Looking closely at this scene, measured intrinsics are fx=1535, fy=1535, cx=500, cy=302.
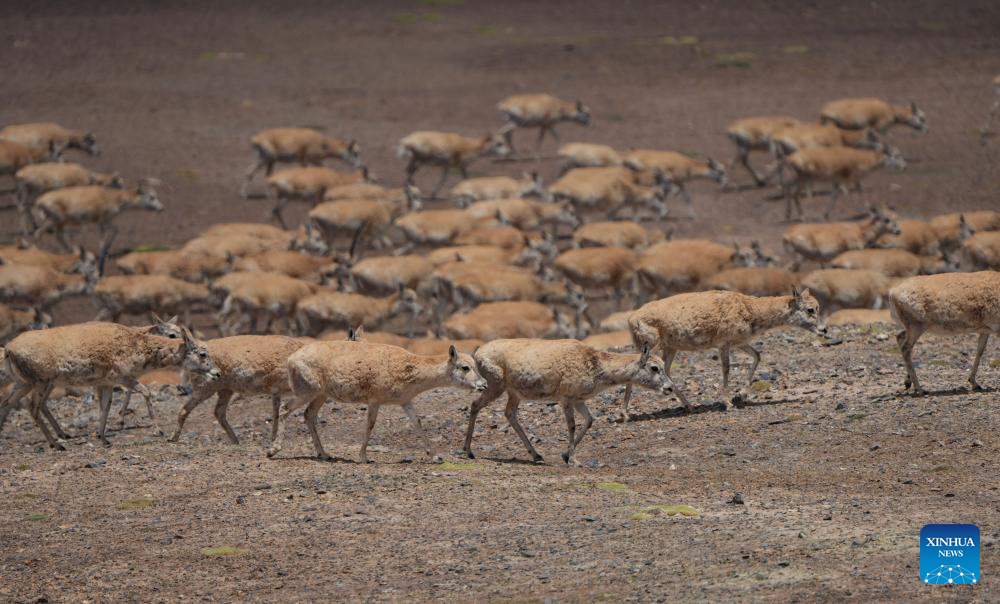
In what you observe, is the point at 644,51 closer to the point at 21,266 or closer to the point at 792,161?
the point at 792,161

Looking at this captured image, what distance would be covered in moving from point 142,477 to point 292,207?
25075mm

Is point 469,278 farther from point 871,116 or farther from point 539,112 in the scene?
point 871,116

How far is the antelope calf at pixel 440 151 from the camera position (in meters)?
41.9

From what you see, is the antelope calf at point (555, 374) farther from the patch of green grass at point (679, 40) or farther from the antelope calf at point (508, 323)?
the patch of green grass at point (679, 40)

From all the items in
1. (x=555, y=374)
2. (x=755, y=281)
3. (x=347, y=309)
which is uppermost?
Answer: (x=555, y=374)

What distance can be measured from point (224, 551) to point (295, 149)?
95.9ft

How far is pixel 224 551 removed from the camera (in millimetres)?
14297

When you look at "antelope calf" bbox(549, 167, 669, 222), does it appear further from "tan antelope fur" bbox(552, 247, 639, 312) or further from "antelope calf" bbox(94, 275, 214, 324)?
"antelope calf" bbox(94, 275, 214, 324)

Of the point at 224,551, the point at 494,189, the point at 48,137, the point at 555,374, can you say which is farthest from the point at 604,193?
the point at 224,551

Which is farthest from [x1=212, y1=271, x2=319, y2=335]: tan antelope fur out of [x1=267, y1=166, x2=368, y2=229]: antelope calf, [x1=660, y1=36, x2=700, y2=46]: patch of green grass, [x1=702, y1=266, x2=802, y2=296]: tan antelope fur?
[x1=660, y1=36, x2=700, y2=46]: patch of green grass

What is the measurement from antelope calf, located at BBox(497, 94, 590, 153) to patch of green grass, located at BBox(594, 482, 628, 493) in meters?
30.8

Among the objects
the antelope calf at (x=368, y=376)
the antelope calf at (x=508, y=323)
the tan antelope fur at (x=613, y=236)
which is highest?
the antelope calf at (x=368, y=376)

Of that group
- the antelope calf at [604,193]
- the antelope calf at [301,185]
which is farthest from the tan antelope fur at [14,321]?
the antelope calf at [604,193]

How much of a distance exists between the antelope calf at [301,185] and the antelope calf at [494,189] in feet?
9.59
